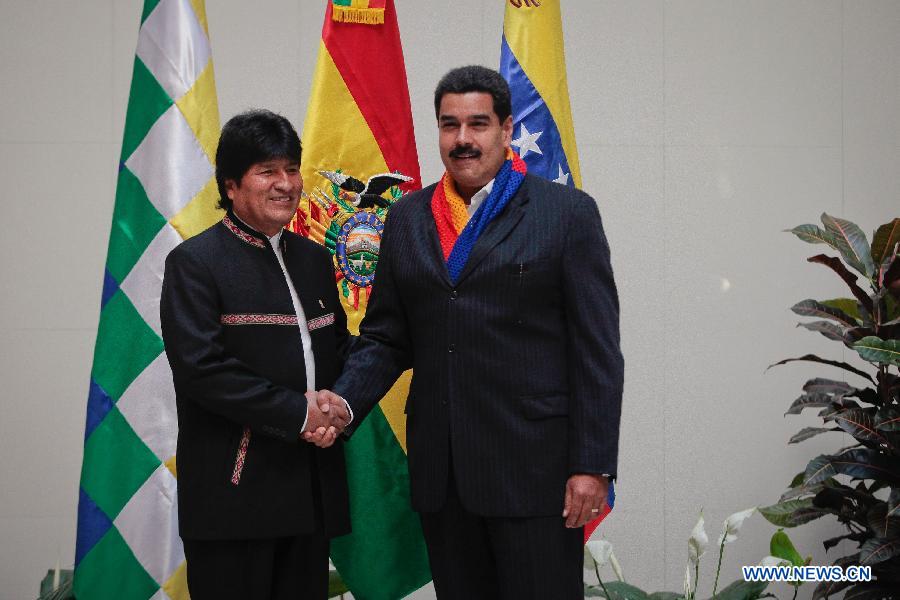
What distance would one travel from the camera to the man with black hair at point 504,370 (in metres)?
1.63

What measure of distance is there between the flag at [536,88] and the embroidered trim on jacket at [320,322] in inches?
31.1

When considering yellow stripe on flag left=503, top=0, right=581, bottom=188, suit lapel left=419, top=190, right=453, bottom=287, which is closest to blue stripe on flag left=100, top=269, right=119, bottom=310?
suit lapel left=419, top=190, right=453, bottom=287

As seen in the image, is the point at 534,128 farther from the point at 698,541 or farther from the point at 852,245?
the point at 698,541

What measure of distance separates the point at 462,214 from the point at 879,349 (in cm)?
130

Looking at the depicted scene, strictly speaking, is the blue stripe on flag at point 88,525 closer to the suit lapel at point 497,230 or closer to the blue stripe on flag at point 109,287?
the blue stripe on flag at point 109,287

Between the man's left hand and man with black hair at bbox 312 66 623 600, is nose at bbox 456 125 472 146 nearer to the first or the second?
man with black hair at bbox 312 66 623 600

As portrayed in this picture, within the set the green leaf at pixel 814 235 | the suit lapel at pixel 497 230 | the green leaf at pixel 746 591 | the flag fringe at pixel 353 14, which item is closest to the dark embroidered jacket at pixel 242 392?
the suit lapel at pixel 497 230

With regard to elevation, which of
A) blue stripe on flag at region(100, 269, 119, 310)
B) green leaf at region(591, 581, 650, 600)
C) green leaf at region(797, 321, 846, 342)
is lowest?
green leaf at region(591, 581, 650, 600)

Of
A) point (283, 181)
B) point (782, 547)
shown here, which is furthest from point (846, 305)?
point (283, 181)

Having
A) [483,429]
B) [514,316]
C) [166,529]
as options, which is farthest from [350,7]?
[166,529]

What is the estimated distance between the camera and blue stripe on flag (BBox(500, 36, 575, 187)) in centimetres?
236

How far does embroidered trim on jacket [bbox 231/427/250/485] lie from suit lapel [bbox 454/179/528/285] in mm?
527

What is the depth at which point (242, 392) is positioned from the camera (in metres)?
1.65

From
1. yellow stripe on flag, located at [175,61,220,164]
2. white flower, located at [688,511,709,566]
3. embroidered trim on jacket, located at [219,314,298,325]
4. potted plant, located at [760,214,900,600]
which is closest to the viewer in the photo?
embroidered trim on jacket, located at [219,314,298,325]
